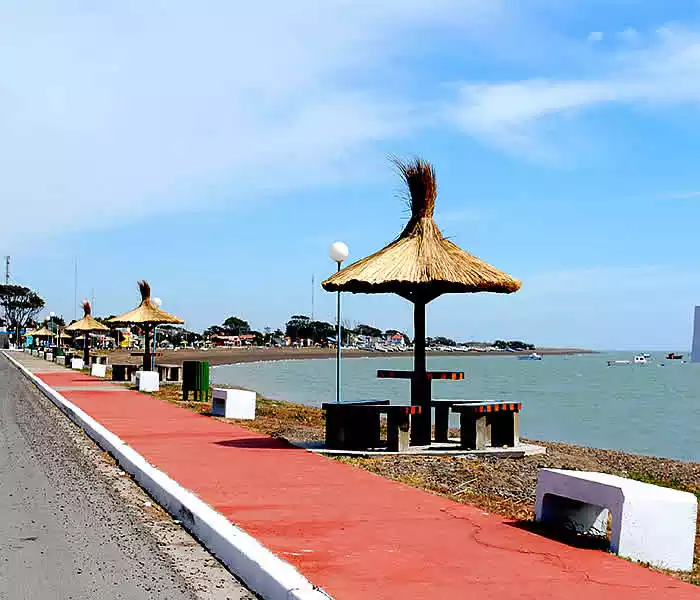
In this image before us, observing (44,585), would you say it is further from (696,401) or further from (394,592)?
(696,401)

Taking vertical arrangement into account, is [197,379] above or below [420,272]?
below

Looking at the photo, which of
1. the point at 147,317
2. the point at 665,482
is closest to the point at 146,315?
the point at 147,317

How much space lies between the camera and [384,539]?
6508 millimetres

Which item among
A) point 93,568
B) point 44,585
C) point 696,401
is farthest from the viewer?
point 696,401

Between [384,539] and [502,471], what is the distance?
4.38 m

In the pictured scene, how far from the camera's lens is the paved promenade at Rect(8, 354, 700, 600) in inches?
207

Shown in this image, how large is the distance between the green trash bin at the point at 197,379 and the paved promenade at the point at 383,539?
35.5 ft

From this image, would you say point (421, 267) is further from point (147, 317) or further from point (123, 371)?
point (123, 371)

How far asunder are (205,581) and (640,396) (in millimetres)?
53244

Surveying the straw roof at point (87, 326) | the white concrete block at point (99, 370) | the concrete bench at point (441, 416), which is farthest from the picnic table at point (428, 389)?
the straw roof at point (87, 326)

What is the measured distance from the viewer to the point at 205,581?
223 inches

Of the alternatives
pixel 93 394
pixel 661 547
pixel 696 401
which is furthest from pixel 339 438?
pixel 696 401

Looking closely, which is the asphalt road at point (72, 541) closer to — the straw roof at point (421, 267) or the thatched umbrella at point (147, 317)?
the straw roof at point (421, 267)

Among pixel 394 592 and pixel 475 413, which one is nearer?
pixel 394 592
